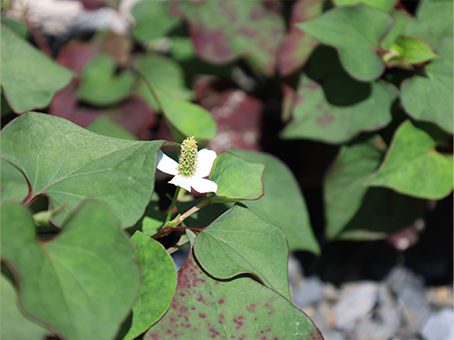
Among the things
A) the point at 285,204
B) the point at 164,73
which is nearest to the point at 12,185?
the point at 285,204

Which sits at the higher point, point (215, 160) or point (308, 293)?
point (215, 160)

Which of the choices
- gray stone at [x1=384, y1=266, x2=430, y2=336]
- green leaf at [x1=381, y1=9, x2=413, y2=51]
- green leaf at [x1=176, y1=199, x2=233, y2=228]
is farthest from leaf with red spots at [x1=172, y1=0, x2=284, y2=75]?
gray stone at [x1=384, y1=266, x2=430, y2=336]

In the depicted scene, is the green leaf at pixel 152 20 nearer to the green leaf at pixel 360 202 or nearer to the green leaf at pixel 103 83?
the green leaf at pixel 103 83

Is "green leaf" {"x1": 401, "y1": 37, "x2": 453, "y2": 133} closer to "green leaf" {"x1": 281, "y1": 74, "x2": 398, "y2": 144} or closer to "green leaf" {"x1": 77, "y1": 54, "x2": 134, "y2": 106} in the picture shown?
"green leaf" {"x1": 281, "y1": 74, "x2": 398, "y2": 144}

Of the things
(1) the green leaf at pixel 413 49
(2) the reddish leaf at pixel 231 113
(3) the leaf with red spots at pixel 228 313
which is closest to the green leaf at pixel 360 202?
(1) the green leaf at pixel 413 49

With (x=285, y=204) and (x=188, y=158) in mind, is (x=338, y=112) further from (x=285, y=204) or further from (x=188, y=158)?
(x=188, y=158)

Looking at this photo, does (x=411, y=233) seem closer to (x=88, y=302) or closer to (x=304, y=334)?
(x=304, y=334)

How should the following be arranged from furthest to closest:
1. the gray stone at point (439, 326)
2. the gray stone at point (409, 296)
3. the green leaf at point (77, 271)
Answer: the gray stone at point (409, 296)
the gray stone at point (439, 326)
the green leaf at point (77, 271)
